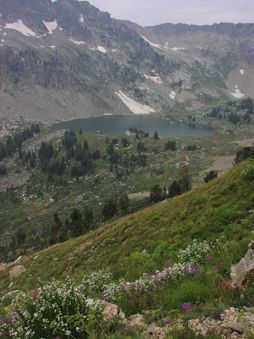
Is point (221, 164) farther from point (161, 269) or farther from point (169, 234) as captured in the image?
point (161, 269)

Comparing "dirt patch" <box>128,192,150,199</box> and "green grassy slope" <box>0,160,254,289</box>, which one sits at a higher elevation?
"green grassy slope" <box>0,160,254,289</box>

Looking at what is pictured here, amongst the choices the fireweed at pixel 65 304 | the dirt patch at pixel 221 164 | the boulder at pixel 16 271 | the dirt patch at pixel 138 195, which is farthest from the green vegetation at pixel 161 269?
the dirt patch at pixel 221 164

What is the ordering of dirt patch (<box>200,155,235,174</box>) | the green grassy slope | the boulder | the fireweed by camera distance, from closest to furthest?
the fireweed, the green grassy slope, the boulder, dirt patch (<box>200,155,235,174</box>)

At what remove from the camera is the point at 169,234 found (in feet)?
41.1

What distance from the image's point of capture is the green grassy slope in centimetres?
1000

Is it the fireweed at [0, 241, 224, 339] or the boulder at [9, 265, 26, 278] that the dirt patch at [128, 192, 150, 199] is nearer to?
the boulder at [9, 265, 26, 278]

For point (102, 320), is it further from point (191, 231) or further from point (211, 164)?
point (211, 164)

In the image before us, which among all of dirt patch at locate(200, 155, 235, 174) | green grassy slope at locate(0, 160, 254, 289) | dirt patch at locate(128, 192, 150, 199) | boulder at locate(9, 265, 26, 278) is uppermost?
green grassy slope at locate(0, 160, 254, 289)

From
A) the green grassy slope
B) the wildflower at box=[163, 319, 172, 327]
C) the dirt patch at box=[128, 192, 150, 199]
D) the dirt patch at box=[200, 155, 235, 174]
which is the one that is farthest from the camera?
the dirt patch at box=[200, 155, 235, 174]

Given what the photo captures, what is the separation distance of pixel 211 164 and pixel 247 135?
271 ft

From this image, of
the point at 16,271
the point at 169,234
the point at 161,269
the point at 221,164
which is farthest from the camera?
the point at 221,164

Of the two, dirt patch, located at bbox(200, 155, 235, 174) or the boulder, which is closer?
the boulder

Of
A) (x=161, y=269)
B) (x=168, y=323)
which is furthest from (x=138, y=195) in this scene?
(x=168, y=323)

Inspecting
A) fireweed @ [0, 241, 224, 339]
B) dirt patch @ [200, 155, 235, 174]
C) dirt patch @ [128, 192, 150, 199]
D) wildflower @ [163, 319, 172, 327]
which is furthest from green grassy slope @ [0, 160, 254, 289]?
dirt patch @ [200, 155, 235, 174]
